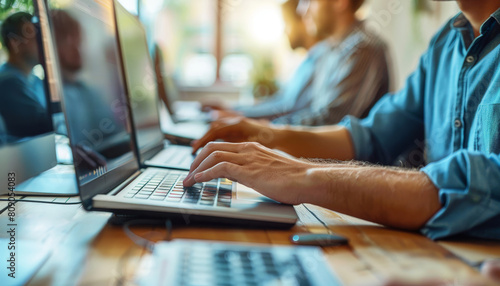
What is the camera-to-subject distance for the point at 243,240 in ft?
1.56

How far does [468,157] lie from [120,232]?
47 cm

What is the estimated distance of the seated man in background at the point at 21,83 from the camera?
0.57m

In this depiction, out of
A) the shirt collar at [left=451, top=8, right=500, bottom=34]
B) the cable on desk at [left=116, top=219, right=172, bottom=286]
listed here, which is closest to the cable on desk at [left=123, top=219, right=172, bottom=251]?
the cable on desk at [left=116, top=219, right=172, bottom=286]

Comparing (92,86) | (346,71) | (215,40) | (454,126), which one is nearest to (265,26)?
(215,40)

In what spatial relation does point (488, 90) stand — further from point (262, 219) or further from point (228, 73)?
point (228, 73)

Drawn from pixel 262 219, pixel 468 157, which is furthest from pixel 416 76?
pixel 262 219

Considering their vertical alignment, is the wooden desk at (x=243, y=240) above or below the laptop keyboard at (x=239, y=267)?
below

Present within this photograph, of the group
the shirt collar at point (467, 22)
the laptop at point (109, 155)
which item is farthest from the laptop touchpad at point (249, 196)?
the shirt collar at point (467, 22)

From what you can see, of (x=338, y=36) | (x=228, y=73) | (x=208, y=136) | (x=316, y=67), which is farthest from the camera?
(x=228, y=73)

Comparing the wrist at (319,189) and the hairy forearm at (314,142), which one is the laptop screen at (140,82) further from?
the wrist at (319,189)

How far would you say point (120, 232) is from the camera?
0.49m

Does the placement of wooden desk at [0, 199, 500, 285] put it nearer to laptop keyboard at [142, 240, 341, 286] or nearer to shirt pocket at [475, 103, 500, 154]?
laptop keyboard at [142, 240, 341, 286]

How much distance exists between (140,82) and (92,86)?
398mm

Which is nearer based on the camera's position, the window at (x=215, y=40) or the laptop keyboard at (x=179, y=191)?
the laptop keyboard at (x=179, y=191)
